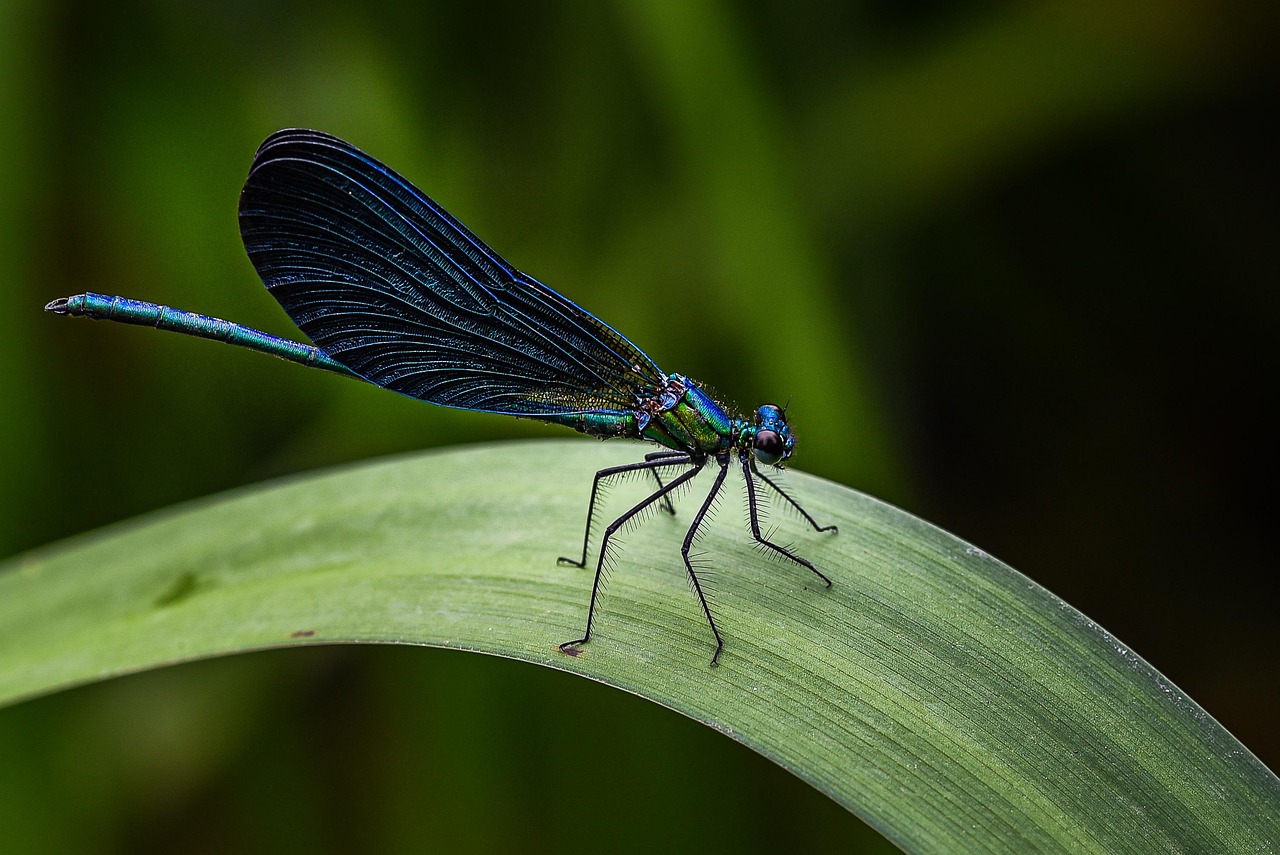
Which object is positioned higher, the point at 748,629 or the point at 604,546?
the point at 604,546

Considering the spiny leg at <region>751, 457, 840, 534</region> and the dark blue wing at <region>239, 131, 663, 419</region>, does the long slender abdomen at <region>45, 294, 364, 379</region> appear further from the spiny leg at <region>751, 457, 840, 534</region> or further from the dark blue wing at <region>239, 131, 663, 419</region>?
the spiny leg at <region>751, 457, 840, 534</region>

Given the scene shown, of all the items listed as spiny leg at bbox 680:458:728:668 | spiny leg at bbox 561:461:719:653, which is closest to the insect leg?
spiny leg at bbox 561:461:719:653

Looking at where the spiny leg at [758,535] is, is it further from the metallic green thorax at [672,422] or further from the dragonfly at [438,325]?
the metallic green thorax at [672,422]

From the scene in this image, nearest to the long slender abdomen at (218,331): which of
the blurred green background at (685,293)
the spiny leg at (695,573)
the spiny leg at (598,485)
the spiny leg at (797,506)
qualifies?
the blurred green background at (685,293)

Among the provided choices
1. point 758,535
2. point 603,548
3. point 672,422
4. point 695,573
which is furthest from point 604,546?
point 672,422

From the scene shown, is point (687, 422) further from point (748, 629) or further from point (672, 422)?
point (748, 629)
